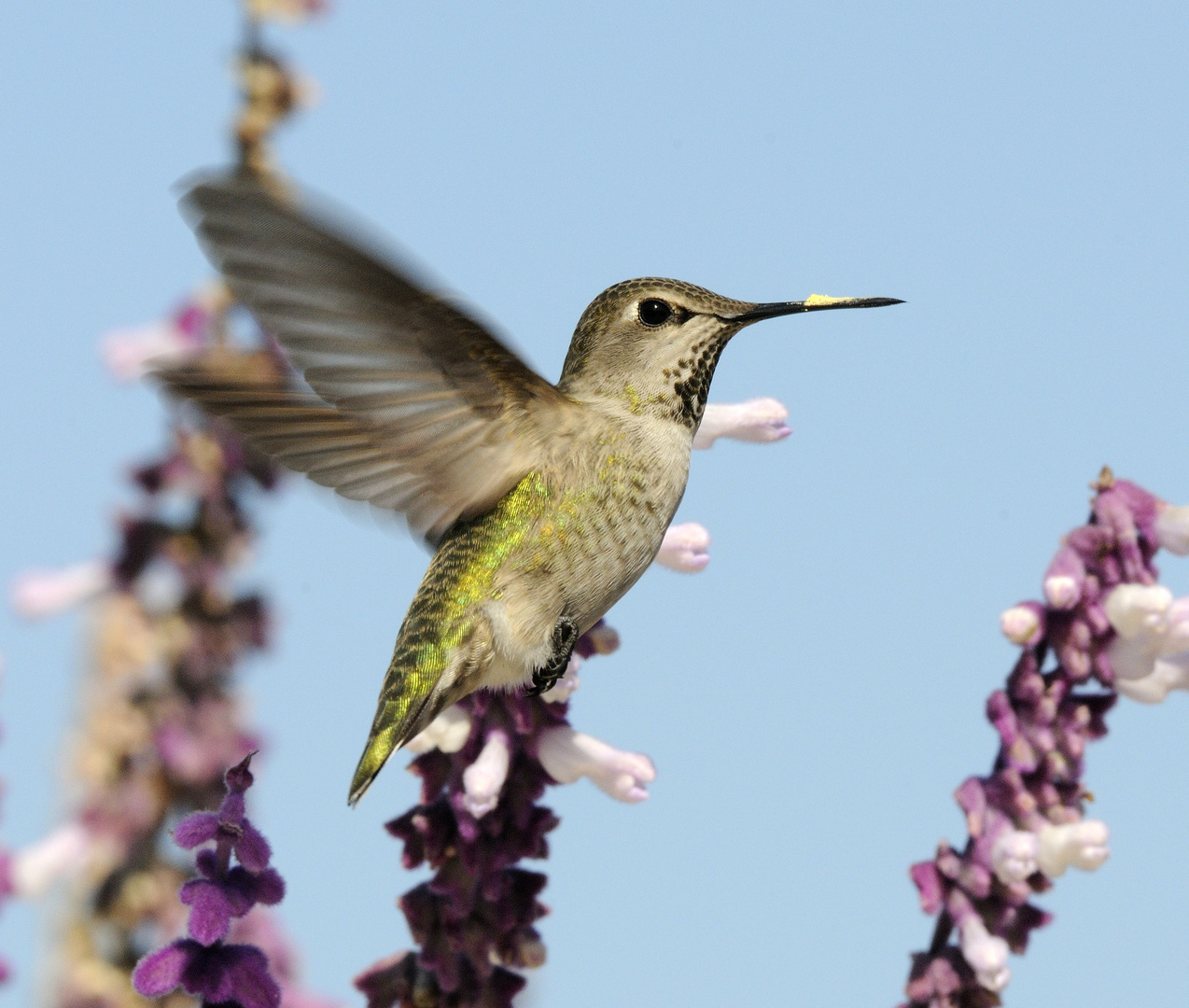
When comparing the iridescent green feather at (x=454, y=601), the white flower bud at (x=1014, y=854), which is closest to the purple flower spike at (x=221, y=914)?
the iridescent green feather at (x=454, y=601)

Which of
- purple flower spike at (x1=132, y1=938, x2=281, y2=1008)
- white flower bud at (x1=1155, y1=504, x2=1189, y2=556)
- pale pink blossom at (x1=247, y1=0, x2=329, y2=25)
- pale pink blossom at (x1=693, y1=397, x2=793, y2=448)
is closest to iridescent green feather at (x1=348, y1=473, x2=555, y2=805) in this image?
pale pink blossom at (x1=693, y1=397, x2=793, y2=448)

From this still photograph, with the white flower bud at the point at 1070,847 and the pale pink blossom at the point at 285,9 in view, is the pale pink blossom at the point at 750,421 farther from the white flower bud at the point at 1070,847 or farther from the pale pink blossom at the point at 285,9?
the pale pink blossom at the point at 285,9

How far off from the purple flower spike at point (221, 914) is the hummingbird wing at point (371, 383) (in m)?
1.25

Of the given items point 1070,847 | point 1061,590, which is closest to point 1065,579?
point 1061,590

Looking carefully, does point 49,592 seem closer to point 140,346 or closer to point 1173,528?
point 140,346

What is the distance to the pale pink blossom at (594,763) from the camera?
5.26 m

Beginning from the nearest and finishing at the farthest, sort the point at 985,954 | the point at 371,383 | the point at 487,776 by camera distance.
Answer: the point at 371,383, the point at 487,776, the point at 985,954

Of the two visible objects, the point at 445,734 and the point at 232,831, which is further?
the point at 445,734

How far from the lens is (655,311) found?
5012mm

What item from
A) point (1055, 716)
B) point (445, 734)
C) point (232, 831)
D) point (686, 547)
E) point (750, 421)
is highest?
point (750, 421)

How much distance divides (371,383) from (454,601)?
0.77 meters

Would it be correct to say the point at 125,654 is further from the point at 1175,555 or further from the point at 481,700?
the point at 1175,555

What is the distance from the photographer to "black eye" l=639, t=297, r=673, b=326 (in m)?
5.01

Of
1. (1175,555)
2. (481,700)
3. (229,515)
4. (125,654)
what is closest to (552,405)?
(481,700)
